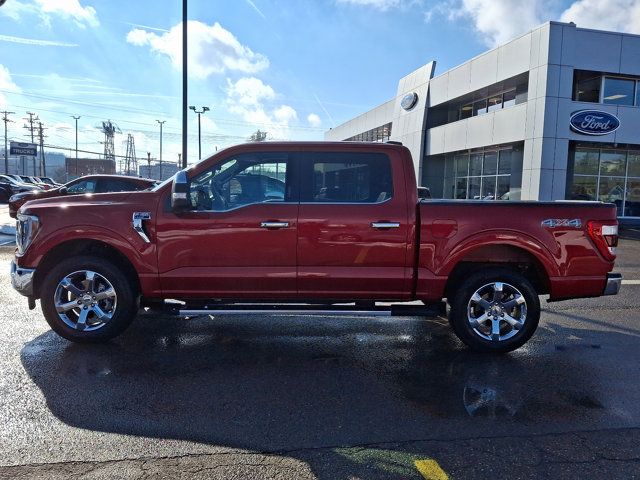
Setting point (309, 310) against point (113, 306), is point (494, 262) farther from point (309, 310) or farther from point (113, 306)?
point (113, 306)

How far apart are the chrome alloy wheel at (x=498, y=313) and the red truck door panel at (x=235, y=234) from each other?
186 centimetres

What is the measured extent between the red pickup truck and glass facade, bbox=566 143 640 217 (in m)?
19.1

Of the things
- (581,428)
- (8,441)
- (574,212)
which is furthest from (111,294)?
(574,212)

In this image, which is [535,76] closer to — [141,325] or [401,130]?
[401,130]

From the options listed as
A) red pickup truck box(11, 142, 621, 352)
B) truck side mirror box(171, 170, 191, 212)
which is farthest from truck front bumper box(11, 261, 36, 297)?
truck side mirror box(171, 170, 191, 212)

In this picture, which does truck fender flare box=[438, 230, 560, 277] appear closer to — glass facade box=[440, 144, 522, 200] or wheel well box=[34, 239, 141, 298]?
wheel well box=[34, 239, 141, 298]

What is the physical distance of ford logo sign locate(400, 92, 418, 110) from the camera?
30.0m

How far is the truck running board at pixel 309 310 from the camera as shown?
15.9 feet

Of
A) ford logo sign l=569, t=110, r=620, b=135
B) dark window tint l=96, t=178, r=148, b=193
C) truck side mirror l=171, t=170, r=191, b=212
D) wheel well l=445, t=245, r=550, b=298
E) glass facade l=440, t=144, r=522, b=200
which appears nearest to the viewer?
truck side mirror l=171, t=170, r=191, b=212

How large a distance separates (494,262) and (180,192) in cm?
325

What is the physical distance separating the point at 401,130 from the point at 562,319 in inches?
1065

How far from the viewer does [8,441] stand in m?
3.12

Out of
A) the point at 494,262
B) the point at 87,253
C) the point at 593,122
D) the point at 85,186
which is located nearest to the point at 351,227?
the point at 494,262

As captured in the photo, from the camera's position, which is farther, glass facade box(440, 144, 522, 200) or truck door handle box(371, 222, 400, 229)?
glass facade box(440, 144, 522, 200)
